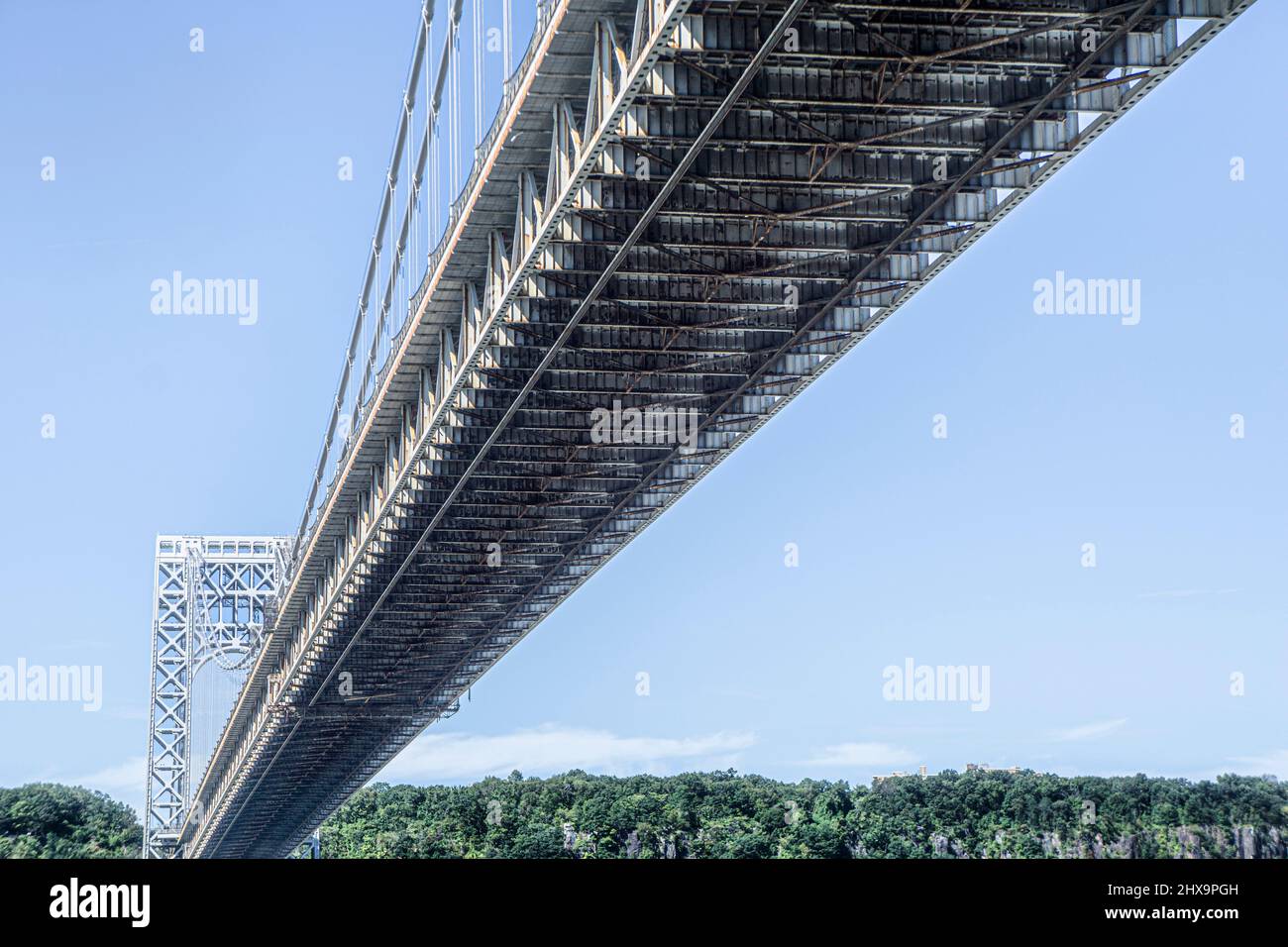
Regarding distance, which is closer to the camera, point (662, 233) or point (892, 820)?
point (662, 233)

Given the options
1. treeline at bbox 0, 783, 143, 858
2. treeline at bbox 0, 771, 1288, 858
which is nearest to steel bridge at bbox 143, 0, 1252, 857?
treeline at bbox 0, 771, 1288, 858

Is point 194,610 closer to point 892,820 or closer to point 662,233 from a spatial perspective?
point 892,820

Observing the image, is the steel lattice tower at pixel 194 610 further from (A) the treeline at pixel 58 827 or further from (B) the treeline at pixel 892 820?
(B) the treeline at pixel 892 820

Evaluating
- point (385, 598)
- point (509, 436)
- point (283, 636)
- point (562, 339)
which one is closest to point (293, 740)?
point (283, 636)

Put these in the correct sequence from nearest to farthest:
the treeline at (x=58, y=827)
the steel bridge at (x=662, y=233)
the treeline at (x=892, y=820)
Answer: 1. the steel bridge at (x=662, y=233)
2. the treeline at (x=892, y=820)
3. the treeline at (x=58, y=827)

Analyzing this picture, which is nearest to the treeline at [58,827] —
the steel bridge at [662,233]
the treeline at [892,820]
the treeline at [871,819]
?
the treeline at [871,819]

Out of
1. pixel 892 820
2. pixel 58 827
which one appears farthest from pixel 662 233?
pixel 58 827
